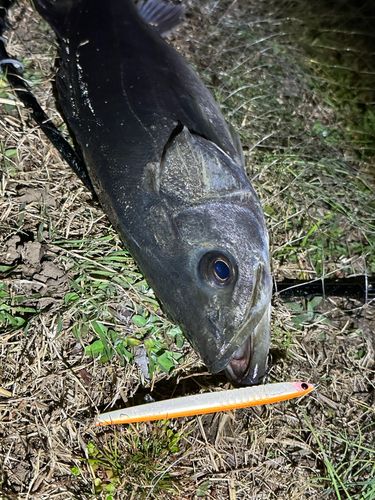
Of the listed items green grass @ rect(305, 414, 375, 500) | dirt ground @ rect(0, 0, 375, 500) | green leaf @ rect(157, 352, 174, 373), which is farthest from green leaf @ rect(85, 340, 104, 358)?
green grass @ rect(305, 414, 375, 500)

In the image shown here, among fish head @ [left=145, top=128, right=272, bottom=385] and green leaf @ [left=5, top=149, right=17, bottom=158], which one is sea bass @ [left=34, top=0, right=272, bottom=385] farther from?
green leaf @ [left=5, top=149, right=17, bottom=158]

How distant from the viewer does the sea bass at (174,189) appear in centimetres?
234

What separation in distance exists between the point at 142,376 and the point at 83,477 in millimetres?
723

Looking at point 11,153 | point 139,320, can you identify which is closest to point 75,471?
point 139,320

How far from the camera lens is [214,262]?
7.72 ft

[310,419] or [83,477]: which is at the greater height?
[83,477]

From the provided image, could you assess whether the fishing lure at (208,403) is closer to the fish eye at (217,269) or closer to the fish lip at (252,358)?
the fish lip at (252,358)

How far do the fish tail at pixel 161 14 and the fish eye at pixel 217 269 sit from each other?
2557 millimetres

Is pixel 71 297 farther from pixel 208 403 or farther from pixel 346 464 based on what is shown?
pixel 346 464

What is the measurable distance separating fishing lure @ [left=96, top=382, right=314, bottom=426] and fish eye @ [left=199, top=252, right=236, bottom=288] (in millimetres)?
744

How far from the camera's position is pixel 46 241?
315 centimetres

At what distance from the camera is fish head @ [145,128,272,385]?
2.32 metres

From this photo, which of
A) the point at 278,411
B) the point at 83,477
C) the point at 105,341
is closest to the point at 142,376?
the point at 105,341

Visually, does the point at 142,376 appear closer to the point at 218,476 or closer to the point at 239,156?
the point at 218,476
